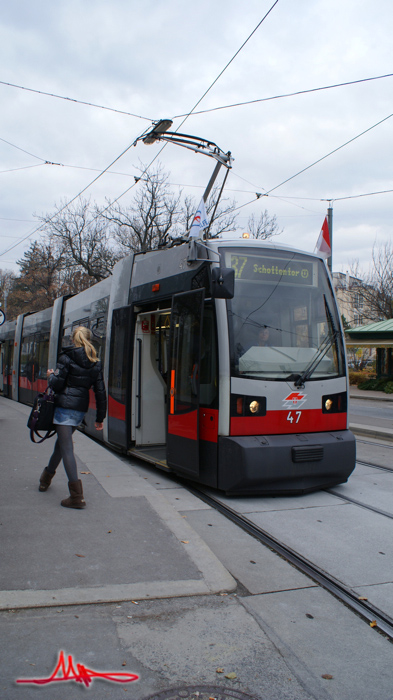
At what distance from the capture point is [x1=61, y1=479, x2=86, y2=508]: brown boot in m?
5.16

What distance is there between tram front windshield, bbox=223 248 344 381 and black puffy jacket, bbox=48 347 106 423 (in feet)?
5.34

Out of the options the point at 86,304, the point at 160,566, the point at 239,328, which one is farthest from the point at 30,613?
the point at 86,304

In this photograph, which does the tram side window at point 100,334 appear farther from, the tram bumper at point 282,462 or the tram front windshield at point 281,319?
the tram bumper at point 282,462

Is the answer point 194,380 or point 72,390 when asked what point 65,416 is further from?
point 194,380

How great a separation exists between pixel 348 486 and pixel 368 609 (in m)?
3.42

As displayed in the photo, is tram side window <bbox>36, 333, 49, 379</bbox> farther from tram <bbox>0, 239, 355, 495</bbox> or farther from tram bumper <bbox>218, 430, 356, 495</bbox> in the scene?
tram bumper <bbox>218, 430, 356, 495</bbox>

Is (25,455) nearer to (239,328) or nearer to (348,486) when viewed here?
(239,328)

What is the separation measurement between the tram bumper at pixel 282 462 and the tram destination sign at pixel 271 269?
1835mm

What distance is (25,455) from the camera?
25.7 feet

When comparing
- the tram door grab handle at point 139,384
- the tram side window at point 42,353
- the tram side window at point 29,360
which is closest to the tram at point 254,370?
the tram door grab handle at point 139,384

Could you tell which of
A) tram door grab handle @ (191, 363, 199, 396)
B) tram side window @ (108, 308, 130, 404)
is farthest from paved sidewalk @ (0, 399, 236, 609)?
tram side window @ (108, 308, 130, 404)

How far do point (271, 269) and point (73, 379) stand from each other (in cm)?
274

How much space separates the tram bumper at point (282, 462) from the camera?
5.98 m

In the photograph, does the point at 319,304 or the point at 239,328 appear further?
the point at 319,304
